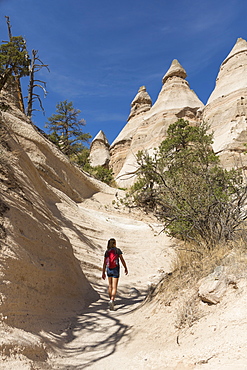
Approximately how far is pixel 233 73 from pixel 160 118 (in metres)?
9.56

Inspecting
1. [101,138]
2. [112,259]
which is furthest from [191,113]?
[112,259]

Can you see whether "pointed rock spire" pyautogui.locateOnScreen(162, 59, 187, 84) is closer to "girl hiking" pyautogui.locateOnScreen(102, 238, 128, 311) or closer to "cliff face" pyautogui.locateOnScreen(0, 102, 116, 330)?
"cliff face" pyautogui.locateOnScreen(0, 102, 116, 330)

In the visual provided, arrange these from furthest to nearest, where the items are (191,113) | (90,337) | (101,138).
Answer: (101,138) < (191,113) < (90,337)

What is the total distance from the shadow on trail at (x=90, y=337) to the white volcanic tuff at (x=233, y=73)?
29580mm

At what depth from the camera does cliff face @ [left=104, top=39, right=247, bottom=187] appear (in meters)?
25.5

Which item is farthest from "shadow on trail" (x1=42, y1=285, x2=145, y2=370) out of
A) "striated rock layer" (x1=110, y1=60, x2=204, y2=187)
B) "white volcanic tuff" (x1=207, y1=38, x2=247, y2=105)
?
"white volcanic tuff" (x1=207, y1=38, x2=247, y2=105)

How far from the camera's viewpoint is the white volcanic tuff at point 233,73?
29.8 metres

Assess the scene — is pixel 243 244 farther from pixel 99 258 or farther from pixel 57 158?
pixel 57 158

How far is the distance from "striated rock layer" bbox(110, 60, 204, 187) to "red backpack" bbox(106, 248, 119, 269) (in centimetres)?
2343

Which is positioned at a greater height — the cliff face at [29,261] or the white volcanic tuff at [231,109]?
the white volcanic tuff at [231,109]

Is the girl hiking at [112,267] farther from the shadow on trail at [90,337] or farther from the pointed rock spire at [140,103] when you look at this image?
the pointed rock spire at [140,103]

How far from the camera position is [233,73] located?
31422 mm

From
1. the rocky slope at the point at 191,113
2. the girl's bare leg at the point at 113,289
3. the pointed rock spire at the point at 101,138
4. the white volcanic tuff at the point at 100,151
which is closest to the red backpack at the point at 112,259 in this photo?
the girl's bare leg at the point at 113,289

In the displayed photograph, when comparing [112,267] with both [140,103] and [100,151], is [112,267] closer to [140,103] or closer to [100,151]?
[140,103]
